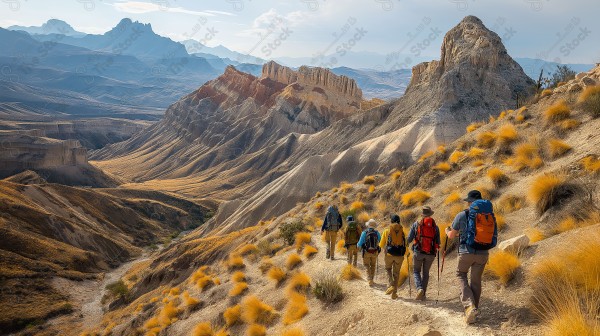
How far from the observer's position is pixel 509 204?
1115 cm

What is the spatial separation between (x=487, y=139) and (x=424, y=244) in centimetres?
935

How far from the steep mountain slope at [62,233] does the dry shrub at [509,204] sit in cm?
3303

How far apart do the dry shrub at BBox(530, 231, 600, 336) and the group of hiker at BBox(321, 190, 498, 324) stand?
90cm

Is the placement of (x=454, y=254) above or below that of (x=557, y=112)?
below

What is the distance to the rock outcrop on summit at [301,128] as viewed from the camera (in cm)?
Result: 4847

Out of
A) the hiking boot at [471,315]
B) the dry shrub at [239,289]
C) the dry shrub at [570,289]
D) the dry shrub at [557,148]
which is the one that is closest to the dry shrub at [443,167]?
the dry shrub at [557,148]

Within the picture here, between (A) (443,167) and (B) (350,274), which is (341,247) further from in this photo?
(A) (443,167)

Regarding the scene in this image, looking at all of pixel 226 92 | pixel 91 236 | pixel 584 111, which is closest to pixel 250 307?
pixel 584 111

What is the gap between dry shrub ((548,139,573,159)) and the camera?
1198 centimetres

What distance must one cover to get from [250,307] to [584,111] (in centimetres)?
1244

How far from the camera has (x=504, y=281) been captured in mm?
7609

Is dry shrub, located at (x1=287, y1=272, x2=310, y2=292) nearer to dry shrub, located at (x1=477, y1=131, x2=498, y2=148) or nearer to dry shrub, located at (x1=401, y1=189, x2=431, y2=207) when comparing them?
dry shrub, located at (x1=401, y1=189, x2=431, y2=207)

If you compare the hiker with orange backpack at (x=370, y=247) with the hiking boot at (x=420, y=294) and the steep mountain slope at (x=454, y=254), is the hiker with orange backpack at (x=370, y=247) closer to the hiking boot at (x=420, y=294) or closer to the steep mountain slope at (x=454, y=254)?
the steep mountain slope at (x=454, y=254)

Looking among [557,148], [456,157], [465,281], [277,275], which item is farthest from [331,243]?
[557,148]
